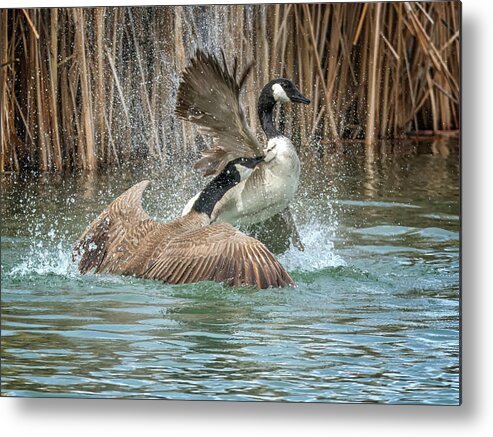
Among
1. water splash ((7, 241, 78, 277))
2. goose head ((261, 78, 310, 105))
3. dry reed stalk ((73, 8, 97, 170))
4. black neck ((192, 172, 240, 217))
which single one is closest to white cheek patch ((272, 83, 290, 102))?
goose head ((261, 78, 310, 105))

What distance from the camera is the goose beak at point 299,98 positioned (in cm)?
505

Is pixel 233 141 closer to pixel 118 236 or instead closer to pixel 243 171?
pixel 243 171

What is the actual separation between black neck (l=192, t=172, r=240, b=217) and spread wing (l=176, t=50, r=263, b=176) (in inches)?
1.6

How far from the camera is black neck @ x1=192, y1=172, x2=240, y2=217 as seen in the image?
5.16 metres

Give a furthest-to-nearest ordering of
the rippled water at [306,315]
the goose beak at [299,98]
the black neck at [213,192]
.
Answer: the black neck at [213,192] < the goose beak at [299,98] < the rippled water at [306,315]

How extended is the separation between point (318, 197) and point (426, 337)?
67 centimetres

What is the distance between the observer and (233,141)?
516cm

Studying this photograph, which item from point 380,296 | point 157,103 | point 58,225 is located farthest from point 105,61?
point 380,296

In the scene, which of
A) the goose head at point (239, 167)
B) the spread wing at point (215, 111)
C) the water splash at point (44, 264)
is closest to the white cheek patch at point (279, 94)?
the spread wing at point (215, 111)

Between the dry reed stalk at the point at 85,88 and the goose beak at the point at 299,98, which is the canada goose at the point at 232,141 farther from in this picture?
the dry reed stalk at the point at 85,88

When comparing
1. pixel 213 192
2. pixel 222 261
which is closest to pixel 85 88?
pixel 213 192

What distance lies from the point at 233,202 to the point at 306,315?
543mm

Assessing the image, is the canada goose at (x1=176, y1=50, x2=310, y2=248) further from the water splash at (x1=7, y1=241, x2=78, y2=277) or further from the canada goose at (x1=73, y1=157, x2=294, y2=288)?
the water splash at (x1=7, y1=241, x2=78, y2=277)

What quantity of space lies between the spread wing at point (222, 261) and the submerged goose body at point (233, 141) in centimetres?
15
